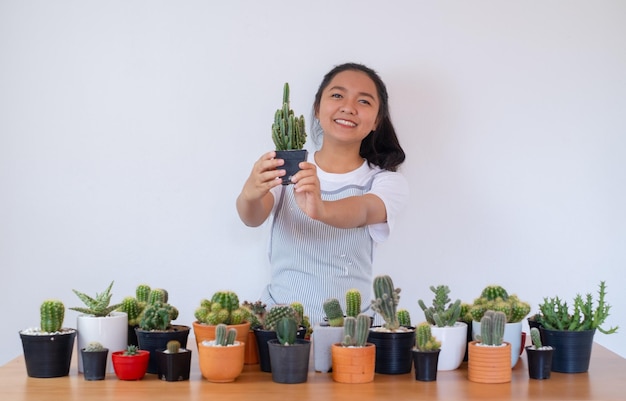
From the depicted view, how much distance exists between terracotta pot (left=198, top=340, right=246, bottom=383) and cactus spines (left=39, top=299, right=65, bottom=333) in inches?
15.3

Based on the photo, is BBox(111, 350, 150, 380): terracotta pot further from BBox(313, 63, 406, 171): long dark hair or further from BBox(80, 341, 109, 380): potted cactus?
BBox(313, 63, 406, 171): long dark hair

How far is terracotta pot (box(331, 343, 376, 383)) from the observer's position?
71.0 inches

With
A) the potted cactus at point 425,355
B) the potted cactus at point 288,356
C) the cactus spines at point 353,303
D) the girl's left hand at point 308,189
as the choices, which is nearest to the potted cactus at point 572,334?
the potted cactus at point 425,355

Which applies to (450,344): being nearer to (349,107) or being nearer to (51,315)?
(51,315)

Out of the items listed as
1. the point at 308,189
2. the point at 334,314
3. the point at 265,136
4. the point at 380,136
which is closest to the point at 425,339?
the point at 334,314

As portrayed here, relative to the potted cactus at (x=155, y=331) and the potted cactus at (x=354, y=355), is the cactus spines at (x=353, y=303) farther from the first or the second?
the potted cactus at (x=155, y=331)

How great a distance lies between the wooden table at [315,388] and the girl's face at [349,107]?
1.28 meters

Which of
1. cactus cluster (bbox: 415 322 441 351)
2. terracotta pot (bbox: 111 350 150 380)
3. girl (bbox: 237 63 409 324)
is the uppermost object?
girl (bbox: 237 63 409 324)

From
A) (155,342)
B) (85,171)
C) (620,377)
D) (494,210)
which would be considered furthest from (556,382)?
(85,171)

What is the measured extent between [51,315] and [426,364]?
956 millimetres

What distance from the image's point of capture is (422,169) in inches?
132

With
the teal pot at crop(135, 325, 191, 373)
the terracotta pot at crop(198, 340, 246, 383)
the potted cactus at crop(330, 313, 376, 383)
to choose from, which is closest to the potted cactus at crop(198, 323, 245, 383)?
the terracotta pot at crop(198, 340, 246, 383)

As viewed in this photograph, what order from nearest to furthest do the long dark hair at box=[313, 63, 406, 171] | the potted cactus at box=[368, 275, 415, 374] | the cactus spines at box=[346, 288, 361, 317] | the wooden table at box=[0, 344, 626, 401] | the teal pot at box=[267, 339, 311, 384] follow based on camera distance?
the wooden table at box=[0, 344, 626, 401] → the teal pot at box=[267, 339, 311, 384] → the potted cactus at box=[368, 275, 415, 374] → the cactus spines at box=[346, 288, 361, 317] → the long dark hair at box=[313, 63, 406, 171]

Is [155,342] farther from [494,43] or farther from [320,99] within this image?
[494,43]
